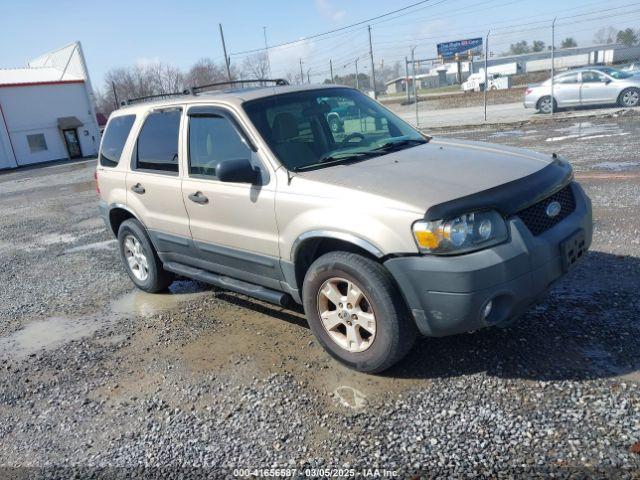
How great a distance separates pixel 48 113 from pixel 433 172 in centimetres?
3841

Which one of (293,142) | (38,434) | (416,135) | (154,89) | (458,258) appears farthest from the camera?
(154,89)

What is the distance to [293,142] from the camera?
4.15 meters

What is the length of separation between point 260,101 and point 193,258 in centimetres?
153

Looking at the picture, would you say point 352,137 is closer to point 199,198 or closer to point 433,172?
point 433,172

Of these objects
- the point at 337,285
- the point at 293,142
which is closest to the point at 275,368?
the point at 337,285

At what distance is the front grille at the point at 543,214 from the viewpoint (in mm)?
3320

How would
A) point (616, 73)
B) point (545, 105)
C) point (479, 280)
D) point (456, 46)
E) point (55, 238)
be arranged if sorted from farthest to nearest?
point (456, 46), point (545, 105), point (616, 73), point (55, 238), point (479, 280)

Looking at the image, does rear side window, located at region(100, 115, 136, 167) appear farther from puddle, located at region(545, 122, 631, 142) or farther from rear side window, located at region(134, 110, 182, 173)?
puddle, located at region(545, 122, 631, 142)

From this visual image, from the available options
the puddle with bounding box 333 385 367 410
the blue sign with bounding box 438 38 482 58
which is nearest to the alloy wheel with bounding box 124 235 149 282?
the puddle with bounding box 333 385 367 410

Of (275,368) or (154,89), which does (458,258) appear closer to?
(275,368)

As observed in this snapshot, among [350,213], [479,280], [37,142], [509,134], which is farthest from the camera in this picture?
[37,142]

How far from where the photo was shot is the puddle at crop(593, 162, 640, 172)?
30.0ft

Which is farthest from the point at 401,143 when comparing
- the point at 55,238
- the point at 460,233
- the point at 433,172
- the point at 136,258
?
the point at 55,238

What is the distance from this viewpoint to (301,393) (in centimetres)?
355
